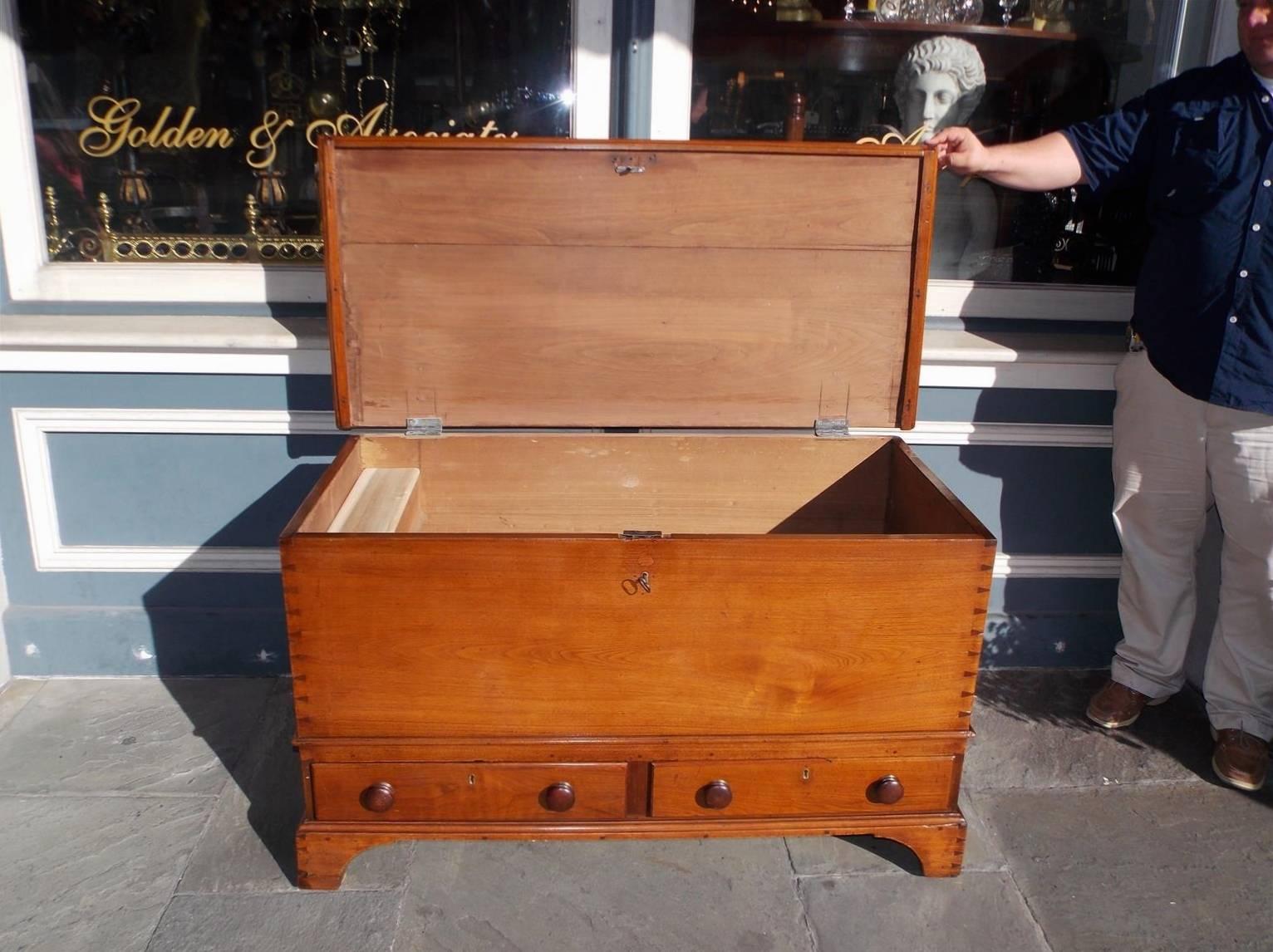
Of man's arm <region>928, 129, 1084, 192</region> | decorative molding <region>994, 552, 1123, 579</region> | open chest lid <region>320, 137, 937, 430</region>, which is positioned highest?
man's arm <region>928, 129, 1084, 192</region>

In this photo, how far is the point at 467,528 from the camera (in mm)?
2562

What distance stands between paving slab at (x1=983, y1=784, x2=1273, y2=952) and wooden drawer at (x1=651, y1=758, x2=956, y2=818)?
0.37 m

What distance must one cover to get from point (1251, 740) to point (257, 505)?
2702mm

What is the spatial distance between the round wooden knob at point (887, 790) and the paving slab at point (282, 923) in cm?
102

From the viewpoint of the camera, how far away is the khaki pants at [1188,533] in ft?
7.88

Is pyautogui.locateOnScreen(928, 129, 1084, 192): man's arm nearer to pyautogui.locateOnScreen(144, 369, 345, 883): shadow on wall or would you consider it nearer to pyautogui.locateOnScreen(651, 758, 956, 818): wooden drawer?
pyautogui.locateOnScreen(651, 758, 956, 818): wooden drawer

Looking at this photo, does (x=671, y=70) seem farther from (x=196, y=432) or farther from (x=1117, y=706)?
(x=1117, y=706)

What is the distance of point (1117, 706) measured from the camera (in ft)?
9.12

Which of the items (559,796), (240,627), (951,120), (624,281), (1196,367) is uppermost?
(951,120)

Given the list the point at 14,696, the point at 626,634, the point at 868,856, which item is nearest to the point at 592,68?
the point at 626,634

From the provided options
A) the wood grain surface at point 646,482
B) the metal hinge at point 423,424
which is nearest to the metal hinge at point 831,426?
the wood grain surface at point 646,482

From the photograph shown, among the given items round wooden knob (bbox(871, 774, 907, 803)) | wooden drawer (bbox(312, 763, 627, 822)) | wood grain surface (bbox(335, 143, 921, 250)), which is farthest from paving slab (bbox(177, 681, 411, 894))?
wood grain surface (bbox(335, 143, 921, 250))

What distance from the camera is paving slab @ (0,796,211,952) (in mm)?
2006

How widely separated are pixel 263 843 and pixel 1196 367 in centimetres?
241
